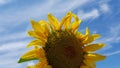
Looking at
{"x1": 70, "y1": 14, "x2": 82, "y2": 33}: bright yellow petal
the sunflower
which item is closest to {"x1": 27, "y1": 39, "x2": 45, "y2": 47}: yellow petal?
the sunflower

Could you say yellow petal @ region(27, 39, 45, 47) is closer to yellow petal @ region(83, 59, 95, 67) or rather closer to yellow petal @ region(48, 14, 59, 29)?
yellow petal @ region(48, 14, 59, 29)

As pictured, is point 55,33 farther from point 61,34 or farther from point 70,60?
point 70,60

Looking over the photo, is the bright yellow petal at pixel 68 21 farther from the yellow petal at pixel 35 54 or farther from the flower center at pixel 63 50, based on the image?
the yellow petal at pixel 35 54

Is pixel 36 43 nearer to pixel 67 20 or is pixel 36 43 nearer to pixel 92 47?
pixel 67 20

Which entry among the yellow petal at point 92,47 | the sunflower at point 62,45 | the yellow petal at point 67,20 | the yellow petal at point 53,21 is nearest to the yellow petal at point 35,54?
the sunflower at point 62,45

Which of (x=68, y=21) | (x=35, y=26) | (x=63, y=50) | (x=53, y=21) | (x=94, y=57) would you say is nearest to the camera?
(x=35, y=26)

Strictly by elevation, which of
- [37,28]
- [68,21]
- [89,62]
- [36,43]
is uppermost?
[68,21]

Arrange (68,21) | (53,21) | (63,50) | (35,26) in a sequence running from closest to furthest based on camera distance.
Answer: (35,26)
(63,50)
(53,21)
(68,21)

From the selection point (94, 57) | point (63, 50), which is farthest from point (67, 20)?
point (94, 57)

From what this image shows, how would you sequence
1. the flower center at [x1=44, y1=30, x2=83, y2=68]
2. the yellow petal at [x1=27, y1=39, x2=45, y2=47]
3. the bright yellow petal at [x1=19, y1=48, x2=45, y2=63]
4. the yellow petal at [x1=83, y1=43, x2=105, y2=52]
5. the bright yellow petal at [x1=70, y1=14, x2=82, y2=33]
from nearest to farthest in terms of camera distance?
the bright yellow petal at [x1=19, y1=48, x2=45, y2=63] < the yellow petal at [x1=27, y1=39, x2=45, y2=47] < the flower center at [x1=44, y1=30, x2=83, y2=68] < the bright yellow petal at [x1=70, y1=14, x2=82, y2=33] < the yellow petal at [x1=83, y1=43, x2=105, y2=52]
